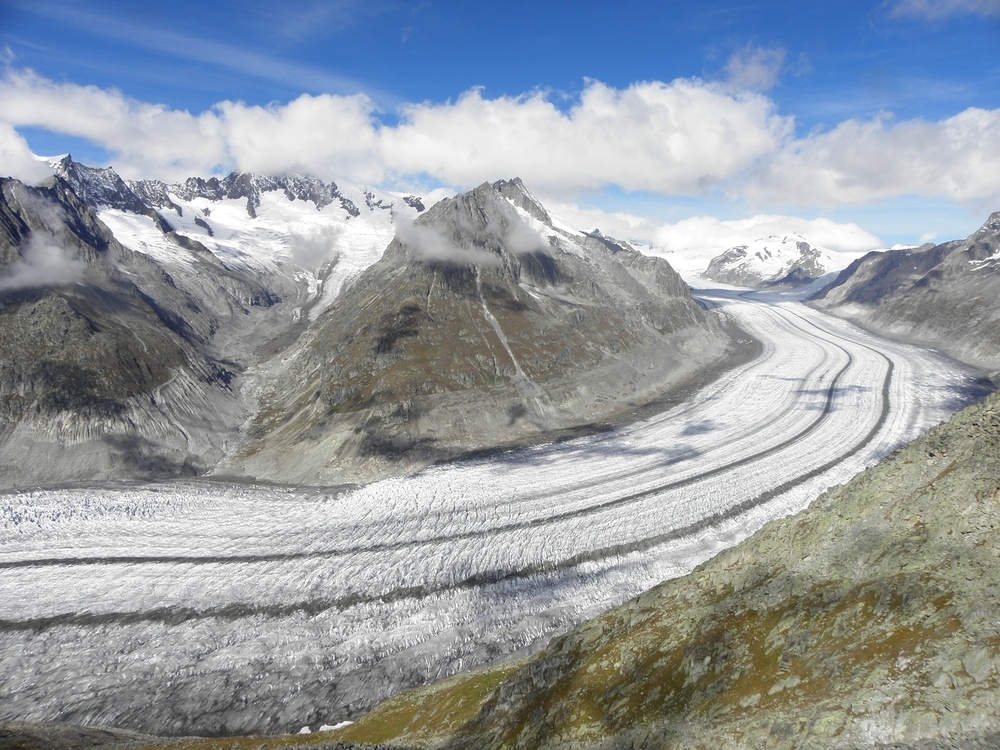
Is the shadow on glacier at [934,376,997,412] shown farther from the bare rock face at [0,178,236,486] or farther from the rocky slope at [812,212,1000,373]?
the bare rock face at [0,178,236,486]

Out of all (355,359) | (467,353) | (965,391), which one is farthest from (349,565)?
(965,391)

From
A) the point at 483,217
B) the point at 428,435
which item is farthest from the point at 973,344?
the point at 428,435

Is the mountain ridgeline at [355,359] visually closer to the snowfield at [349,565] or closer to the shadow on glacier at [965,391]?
the snowfield at [349,565]

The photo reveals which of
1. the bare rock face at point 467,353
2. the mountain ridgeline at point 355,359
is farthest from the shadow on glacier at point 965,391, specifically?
the bare rock face at point 467,353

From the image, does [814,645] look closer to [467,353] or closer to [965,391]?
[467,353]

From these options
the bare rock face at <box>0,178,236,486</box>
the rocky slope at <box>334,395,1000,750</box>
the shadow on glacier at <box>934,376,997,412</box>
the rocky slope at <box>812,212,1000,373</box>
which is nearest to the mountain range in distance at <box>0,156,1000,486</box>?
the bare rock face at <box>0,178,236,486</box>

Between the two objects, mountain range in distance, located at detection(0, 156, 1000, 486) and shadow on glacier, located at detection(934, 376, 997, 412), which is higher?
mountain range in distance, located at detection(0, 156, 1000, 486)

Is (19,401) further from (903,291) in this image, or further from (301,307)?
(903,291)
